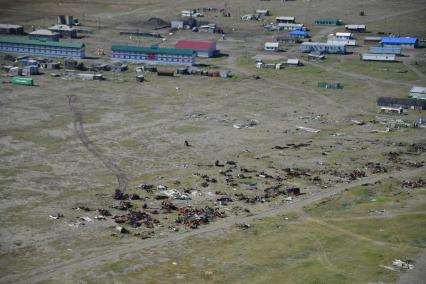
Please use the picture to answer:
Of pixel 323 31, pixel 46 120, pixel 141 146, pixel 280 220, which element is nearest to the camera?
pixel 280 220

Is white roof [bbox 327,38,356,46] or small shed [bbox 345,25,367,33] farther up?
small shed [bbox 345,25,367,33]

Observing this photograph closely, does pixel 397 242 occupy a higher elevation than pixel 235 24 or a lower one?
lower

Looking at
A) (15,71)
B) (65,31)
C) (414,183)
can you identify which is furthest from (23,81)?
(414,183)

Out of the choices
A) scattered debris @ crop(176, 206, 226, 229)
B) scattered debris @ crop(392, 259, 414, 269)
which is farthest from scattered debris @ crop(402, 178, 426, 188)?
scattered debris @ crop(176, 206, 226, 229)

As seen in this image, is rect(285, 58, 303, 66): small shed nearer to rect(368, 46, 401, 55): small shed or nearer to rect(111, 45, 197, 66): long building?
rect(368, 46, 401, 55): small shed

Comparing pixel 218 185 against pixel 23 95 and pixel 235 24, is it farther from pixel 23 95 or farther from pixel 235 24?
pixel 235 24

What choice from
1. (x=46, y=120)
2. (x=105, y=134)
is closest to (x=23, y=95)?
(x=46, y=120)

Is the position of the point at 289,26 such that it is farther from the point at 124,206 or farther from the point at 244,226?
the point at 244,226
